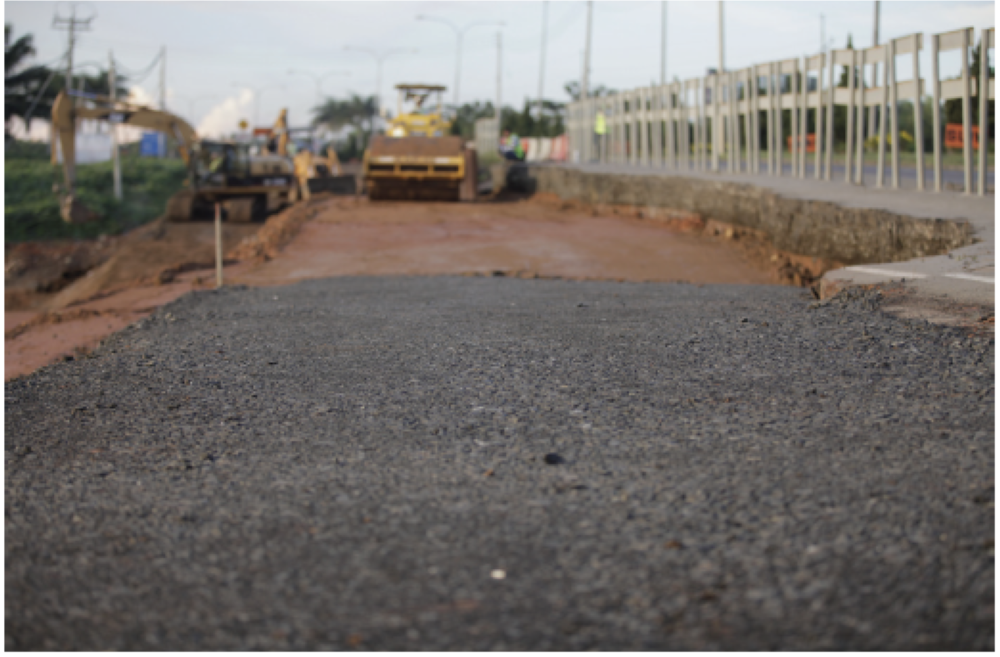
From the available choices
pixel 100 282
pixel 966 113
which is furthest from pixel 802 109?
pixel 100 282

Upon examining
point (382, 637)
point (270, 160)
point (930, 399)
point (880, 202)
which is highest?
point (270, 160)

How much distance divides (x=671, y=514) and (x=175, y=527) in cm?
172

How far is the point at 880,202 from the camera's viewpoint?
13492 mm

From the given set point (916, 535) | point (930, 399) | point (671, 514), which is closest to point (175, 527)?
point (671, 514)

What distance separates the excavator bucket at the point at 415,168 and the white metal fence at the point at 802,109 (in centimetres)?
657

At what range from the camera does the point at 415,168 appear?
27.0 meters

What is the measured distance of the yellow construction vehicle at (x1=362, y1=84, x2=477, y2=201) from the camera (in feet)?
87.6

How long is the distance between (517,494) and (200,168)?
26.6 m

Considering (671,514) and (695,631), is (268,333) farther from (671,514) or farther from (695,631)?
(695,631)

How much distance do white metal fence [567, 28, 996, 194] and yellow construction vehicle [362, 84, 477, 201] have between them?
6347 mm

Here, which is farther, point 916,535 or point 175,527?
point 175,527

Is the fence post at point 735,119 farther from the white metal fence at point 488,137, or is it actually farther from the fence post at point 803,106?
the white metal fence at point 488,137

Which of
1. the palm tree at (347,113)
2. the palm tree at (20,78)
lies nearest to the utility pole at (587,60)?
the palm tree at (20,78)

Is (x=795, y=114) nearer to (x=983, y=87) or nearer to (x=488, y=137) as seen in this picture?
(x=983, y=87)
